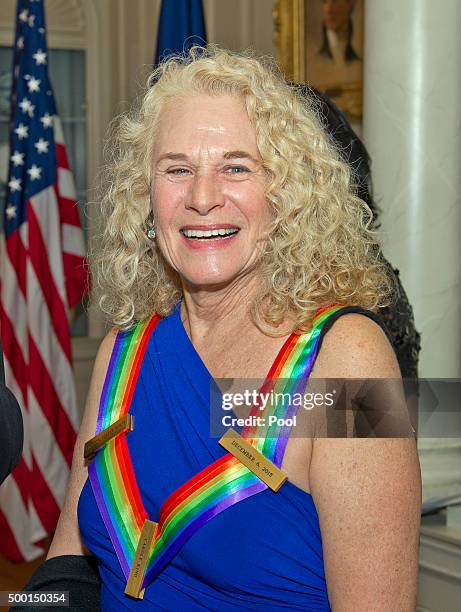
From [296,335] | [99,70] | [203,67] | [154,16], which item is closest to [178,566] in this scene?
[296,335]

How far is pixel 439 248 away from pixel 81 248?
2.57 metres

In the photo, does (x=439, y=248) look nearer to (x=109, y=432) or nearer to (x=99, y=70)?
(x=109, y=432)

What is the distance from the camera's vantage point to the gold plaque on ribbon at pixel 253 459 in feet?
5.50

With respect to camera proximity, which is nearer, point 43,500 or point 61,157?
point 43,500

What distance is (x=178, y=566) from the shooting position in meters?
1.77

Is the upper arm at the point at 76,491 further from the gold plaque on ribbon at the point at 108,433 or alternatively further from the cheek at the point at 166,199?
the cheek at the point at 166,199

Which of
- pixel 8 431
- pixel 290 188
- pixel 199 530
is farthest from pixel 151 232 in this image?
pixel 8 431

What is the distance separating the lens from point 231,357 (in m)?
1.89

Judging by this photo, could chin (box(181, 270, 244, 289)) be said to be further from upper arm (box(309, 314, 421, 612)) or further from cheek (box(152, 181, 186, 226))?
upper arm (box(309, 314, 421, 612))

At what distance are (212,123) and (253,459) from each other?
0.68 metres

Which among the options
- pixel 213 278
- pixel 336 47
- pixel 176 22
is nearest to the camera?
pixel 213 278

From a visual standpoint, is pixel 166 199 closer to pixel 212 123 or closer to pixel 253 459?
pixel 212 123

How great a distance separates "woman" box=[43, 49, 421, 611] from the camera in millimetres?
1629

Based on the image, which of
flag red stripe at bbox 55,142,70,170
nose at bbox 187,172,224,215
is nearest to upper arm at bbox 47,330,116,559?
nose at bbox 187,172,224,215
